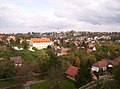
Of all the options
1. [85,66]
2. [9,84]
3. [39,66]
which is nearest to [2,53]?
[39,66]

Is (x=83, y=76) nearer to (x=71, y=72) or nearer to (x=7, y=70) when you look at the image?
(x=71, y=72)

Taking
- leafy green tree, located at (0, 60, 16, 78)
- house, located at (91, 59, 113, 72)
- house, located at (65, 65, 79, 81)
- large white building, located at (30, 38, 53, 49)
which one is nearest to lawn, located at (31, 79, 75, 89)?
house, located at (65, 65, 79, 81)

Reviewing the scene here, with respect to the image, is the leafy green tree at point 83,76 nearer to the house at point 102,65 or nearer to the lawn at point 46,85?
the lawn at point 46,85

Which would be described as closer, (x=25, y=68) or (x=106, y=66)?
(x=25, y=68)

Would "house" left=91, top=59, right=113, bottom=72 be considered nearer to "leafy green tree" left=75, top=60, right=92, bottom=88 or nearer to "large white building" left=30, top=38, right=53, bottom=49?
"leafy green tree" left=75, top=60, right=92, bottom=88

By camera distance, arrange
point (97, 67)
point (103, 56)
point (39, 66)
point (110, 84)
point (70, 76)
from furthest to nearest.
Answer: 1. point (103, 56)
2. point (97, 67)
3. point (39, 66)
4. point (70, 76)
5. point (110, 84)

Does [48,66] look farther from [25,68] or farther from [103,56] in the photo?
[103,56]

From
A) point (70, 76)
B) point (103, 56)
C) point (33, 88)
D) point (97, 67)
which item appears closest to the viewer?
point (33, 88)

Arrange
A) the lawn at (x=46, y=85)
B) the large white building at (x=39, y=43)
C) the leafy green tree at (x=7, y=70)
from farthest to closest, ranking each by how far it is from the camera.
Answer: the large white building at (x=39, y=43), the leafy green tree at (x=7, y=70), the lawn at (x=46, y=85)

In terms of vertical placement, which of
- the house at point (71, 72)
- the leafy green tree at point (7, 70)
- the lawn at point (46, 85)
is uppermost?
the leafy green tree at point (7, 70)

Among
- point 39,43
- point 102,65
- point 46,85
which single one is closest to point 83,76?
point 46,85

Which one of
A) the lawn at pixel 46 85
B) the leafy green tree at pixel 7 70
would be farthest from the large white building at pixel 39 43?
the lawn at pixel 46 85
